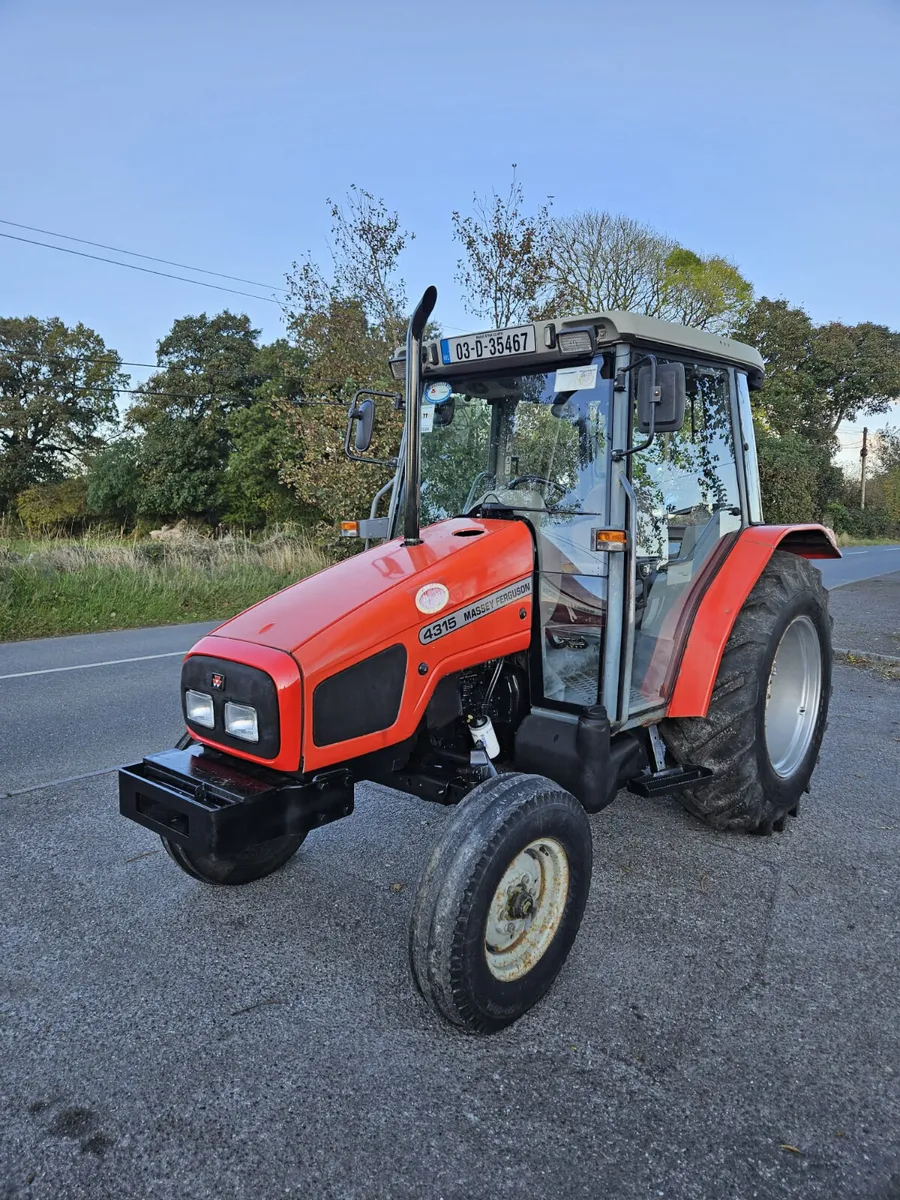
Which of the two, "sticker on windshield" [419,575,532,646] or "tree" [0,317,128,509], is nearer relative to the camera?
"sticker on windshield" [419,575,532,646]

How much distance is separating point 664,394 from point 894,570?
1999 cm

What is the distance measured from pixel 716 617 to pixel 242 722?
6.78 feet

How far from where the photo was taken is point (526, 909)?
2.53 m

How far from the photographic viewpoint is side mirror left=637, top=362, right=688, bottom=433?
A: 2.77 metres

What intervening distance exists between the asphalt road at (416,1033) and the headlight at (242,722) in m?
0.84

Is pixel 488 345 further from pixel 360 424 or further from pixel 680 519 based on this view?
pixel 680 519

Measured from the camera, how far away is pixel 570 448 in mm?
3309

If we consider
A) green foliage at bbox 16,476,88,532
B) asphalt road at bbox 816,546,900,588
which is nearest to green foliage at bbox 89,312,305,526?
green foliage at bbox 16,476,88,532

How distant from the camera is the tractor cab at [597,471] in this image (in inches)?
122

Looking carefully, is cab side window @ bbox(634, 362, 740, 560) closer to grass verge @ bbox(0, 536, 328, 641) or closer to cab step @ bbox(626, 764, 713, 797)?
cab step @ bbox(626, 764, 713, 797)

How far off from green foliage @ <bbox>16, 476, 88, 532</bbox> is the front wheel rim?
35.4 metres

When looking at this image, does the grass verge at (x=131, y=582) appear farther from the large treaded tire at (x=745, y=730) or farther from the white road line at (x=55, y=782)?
the large treaded tire at (x=745, y=730)

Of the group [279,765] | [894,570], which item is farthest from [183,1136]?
[894,570]

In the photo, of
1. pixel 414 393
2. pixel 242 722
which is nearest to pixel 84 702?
pixel 242 722
